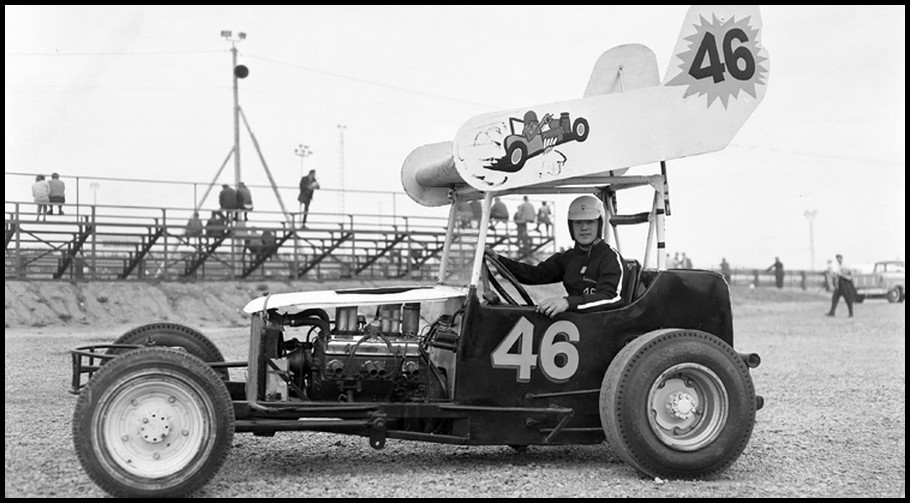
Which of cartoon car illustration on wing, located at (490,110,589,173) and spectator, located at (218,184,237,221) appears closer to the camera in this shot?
cartoon car illustration on wing, located at (490,110,589,173)

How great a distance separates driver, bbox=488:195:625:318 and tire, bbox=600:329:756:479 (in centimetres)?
42

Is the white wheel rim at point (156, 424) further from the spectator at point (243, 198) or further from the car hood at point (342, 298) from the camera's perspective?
the spectator at point (243, 198)

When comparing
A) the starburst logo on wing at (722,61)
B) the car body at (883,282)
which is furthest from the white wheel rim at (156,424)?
the car body at (883,282)

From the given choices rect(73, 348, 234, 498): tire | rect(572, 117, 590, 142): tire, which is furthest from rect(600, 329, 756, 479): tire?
rect(73, 348, 234, 498): tire

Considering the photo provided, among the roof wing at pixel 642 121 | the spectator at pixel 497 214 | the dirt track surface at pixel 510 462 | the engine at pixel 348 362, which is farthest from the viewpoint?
the spectator at pixel 497 214

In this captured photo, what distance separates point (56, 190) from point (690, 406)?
71.1 ft

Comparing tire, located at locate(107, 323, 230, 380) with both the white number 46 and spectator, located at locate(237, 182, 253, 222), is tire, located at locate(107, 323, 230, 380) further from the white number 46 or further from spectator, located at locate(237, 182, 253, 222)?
spectator, located at locate(237, 182, 253, 222)

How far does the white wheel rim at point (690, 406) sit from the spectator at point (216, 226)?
22.3 meters

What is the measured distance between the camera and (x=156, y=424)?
6082 millimetres

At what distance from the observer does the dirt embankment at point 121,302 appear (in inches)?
907

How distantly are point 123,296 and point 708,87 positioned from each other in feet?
67.1

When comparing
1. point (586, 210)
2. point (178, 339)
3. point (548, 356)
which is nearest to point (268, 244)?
point (178, 339)

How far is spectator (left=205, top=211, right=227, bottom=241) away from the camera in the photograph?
91.7ft

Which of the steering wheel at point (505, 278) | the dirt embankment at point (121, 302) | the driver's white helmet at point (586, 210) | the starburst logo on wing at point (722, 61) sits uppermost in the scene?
the starburst logo on wing at point (722, 61)
